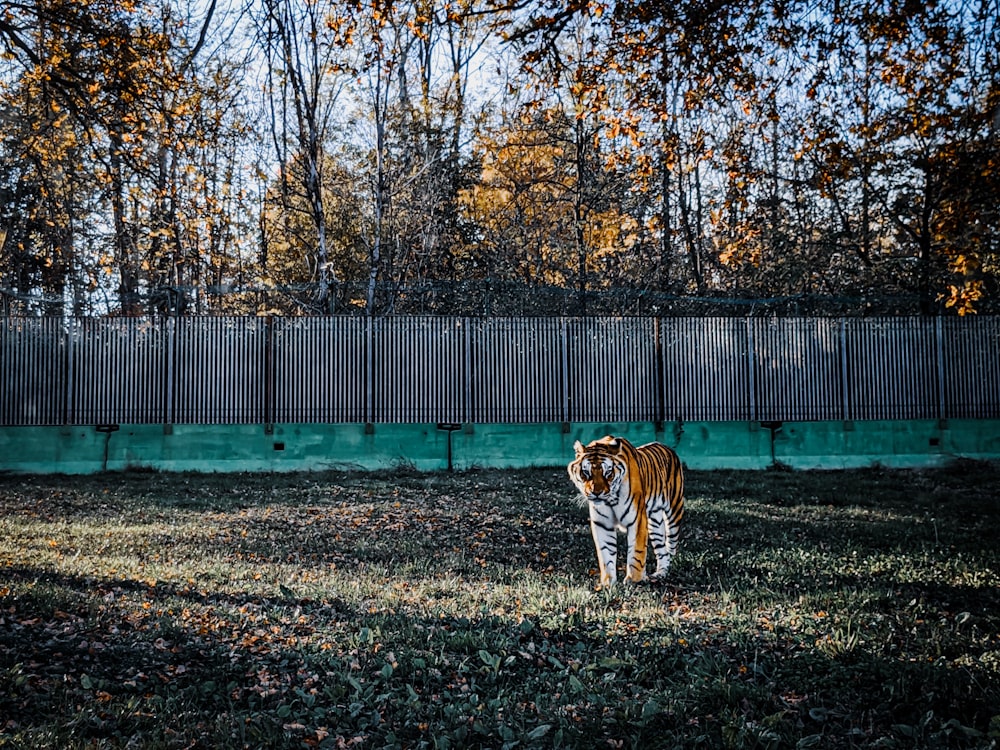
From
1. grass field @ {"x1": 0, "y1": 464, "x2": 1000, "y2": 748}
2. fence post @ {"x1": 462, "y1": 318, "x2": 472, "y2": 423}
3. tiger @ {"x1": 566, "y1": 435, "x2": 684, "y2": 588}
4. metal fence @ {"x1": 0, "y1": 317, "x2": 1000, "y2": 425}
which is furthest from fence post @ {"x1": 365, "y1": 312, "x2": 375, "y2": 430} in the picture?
tiger @ {"x1": 566, "y1": 435, "x2": 684, "y2": 588}

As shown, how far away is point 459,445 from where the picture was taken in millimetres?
18734

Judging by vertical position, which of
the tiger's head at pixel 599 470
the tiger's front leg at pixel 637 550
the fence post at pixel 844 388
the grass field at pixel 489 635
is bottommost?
the grass field at pixel 489 635

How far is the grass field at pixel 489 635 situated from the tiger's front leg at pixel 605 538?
25 cm

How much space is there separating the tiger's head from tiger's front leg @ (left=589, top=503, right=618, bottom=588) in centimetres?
17

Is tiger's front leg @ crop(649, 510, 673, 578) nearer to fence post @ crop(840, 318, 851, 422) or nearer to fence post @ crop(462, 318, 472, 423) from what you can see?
fence post @ crop(462, 318, 472, 423)

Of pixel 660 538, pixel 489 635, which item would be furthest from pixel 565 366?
pixel 489 635

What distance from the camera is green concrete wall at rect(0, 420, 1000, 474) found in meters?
18.2

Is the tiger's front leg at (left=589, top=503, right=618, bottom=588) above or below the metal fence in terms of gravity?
below

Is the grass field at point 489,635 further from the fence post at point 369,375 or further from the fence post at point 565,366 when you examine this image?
Answer: the fence post at point 565,366

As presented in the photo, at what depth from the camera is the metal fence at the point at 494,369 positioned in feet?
63.3

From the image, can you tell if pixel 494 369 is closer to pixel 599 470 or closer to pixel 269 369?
pixel 269 369

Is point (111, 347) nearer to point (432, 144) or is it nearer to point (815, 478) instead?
point (432, 144)

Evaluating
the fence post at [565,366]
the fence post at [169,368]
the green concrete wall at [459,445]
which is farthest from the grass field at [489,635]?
the fence post at [565,366]

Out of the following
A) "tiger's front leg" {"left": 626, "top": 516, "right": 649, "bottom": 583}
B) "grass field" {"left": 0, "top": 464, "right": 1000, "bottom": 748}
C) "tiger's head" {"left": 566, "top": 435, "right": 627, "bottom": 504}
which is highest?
"tiger's head" {"left": 566, "top": 435, "right": 627, "bottom": 504}
